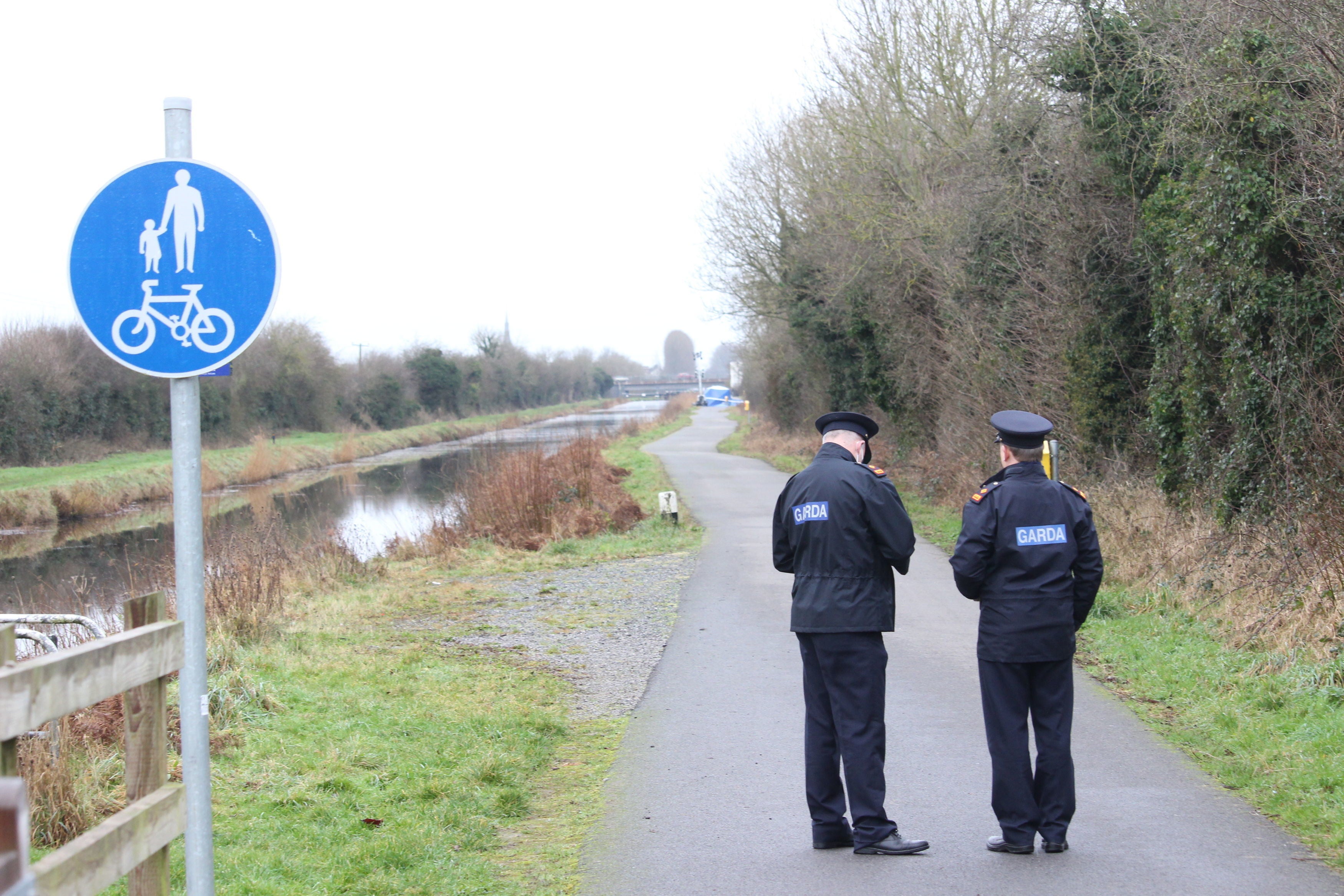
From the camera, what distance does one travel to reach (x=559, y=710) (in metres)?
7.75

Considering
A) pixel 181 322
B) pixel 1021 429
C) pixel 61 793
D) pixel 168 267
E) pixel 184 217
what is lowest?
pixel 61 793

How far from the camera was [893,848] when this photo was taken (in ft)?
15.8

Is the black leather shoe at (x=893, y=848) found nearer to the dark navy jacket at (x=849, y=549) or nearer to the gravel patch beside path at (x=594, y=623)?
the dark navy jacket at (x=849, y=549)

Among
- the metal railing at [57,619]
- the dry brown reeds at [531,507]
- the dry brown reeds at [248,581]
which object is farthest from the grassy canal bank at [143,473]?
the metal railing at [57,619]

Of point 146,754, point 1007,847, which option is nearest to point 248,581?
point 146,754

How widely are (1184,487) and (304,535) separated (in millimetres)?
14310

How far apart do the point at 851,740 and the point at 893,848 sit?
0.50m

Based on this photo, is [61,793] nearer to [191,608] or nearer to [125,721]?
A: [125,721]

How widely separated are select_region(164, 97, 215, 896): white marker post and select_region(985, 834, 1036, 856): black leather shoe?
319 cm

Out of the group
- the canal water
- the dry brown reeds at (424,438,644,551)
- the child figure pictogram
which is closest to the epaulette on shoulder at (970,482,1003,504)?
the child figure pictogram

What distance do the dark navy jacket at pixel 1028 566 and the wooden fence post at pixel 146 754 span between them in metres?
3.25

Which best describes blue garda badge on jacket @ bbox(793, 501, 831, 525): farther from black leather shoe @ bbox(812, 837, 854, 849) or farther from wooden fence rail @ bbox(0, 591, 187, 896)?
wooden fence rail @ bbox(0, 591, 187, 896)

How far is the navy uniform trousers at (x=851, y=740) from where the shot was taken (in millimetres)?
4820

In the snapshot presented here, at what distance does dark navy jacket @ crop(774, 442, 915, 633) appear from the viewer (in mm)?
4848
